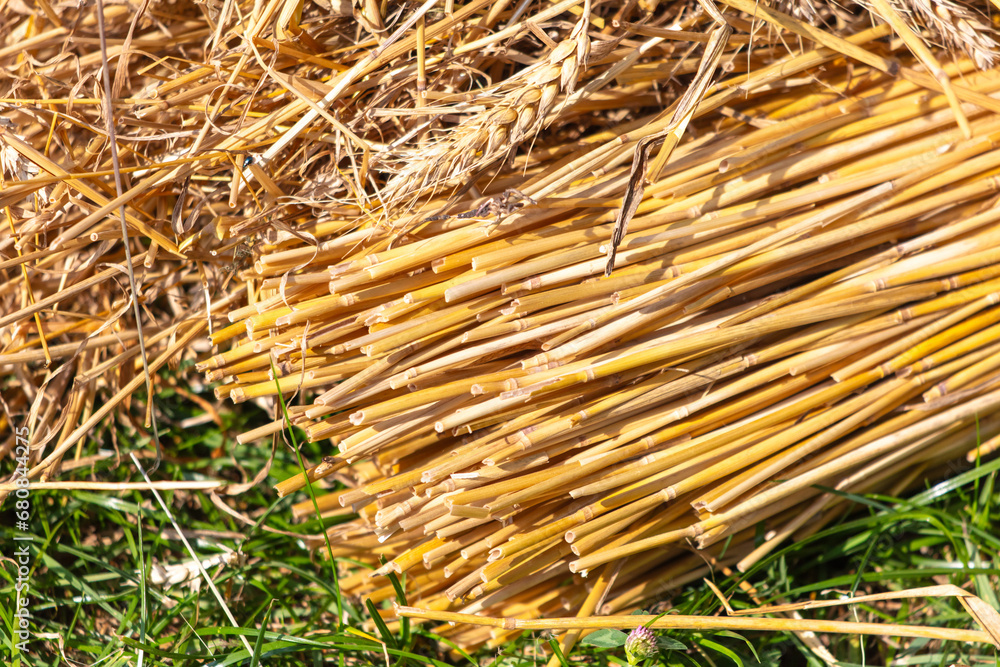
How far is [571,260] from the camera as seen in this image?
3.50 feet

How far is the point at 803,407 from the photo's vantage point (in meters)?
1.13

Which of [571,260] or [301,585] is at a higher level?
[571,260]

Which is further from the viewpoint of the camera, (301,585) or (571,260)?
(301,585)

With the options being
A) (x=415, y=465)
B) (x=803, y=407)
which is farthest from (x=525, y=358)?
(x=803, y=407)

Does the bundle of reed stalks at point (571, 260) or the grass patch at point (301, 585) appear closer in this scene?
the bundle of reed stalks at point (571, 260)

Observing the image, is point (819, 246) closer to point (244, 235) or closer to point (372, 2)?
point (372, 2)

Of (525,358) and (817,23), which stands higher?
(817,23)

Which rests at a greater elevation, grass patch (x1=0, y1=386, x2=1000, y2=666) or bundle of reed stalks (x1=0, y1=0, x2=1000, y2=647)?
bundle of reed stalks (x1=0, y1=0, x2=1000, y2=647)

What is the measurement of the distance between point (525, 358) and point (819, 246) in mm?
485

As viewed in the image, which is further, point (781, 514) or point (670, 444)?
point (781, 514)

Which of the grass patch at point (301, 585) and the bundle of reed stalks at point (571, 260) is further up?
the bundle of reed stalks at point (571, 260)

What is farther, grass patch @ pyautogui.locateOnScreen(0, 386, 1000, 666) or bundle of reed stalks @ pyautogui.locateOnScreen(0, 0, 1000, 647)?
grass patch @ pyautogui.locateOnScreen(0, 386, 1000, 666)

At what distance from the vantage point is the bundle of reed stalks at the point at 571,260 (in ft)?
3.43

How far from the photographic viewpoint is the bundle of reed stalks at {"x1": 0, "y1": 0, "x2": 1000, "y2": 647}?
3.43 ft
